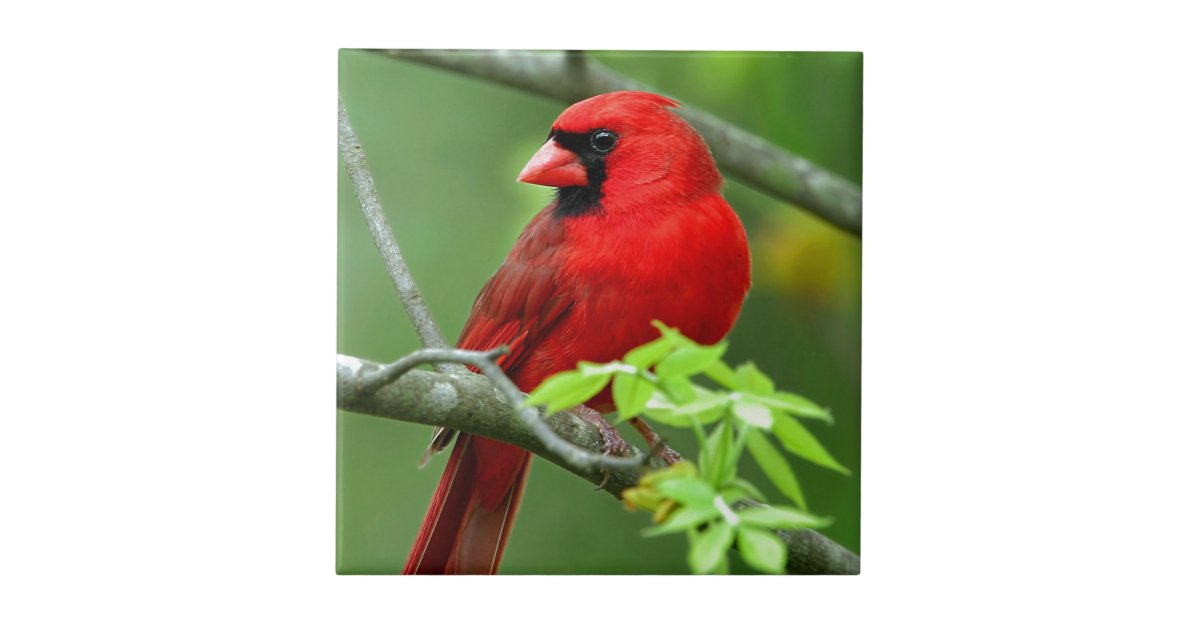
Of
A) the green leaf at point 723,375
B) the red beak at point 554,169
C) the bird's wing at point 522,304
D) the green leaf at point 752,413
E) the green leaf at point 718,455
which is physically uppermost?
the red beak at point 554,169

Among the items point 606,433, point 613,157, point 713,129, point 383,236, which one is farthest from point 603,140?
point 606,433

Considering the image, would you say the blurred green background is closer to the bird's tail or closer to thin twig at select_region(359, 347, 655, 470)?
the bird's tail

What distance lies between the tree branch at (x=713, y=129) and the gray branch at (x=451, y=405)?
0.75 m

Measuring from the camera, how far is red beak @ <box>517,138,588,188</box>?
8.62 feet

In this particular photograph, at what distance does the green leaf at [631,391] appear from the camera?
1.92m

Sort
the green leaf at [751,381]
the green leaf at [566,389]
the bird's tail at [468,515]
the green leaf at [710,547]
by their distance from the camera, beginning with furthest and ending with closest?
the bird's tail at [468,515] < the green leaf at [751,381] < the green leaf at [566,389] < the green leaf at [710,547]

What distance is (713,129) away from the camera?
2.69m

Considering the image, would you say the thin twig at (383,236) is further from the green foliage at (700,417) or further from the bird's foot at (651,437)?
the green foliage at (700,417)

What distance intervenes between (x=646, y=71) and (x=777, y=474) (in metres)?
1.04

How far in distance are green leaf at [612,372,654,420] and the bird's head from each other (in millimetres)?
791

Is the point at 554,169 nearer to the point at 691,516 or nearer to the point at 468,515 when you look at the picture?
the point at 468,515

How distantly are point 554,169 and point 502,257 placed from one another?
0.25 meters

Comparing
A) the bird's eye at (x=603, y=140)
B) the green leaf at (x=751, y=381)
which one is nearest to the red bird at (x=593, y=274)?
the bird's eye at (x=603, y=140)

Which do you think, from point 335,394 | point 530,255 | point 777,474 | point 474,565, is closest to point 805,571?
point 777,474
